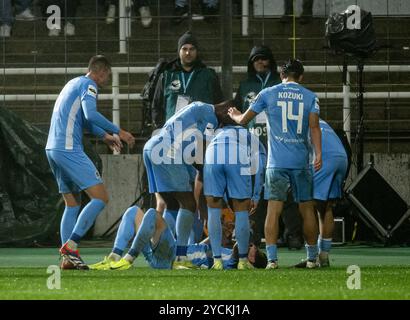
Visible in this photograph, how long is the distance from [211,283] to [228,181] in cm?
233

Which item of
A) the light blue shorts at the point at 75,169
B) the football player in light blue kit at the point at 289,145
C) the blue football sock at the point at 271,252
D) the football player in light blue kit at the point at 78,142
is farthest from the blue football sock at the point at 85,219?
the blue football sock at the point at 271,252

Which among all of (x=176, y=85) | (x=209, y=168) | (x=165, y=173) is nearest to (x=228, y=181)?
(x=209, y=168)

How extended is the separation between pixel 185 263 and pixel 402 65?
5743 mm

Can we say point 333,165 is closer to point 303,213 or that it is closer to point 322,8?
point 303,213

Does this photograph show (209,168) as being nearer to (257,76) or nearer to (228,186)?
(228,186)

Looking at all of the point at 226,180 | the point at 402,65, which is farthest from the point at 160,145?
the point at 402,65

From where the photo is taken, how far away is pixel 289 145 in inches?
531

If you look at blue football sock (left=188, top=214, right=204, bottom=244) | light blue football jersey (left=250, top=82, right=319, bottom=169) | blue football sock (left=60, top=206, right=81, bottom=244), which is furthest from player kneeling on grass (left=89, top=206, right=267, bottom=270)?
blue football sock (left=188, top=214, right=204, bottom=244)

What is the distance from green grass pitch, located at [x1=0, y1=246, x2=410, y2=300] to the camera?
10195 mm

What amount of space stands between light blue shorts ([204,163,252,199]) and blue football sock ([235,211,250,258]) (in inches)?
8.1

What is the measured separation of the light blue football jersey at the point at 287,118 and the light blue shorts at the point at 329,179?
644 millimetres

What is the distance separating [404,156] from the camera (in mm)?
18141

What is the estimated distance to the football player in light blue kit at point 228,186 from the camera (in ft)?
44.3

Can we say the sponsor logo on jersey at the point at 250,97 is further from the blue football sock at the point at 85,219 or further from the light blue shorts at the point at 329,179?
the blue football sock at the point at 85,219
